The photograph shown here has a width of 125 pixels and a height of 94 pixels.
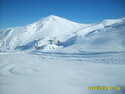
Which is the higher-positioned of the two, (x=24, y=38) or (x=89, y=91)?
(x=24, y=38)

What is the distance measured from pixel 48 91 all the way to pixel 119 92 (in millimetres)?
3726

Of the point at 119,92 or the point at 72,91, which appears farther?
the point at 72,91

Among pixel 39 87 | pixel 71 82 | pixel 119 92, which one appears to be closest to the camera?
pixel 119 92

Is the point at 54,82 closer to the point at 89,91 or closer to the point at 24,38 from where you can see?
the point at 89,91

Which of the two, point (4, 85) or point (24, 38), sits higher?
point (24, 38)

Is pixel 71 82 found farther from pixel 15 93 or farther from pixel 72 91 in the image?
pixel 15 93

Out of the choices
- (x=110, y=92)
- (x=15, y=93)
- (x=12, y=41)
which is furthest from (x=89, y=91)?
(x=12, y=41)

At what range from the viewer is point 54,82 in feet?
24.0

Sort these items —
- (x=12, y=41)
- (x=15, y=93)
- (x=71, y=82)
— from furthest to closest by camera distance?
(x=12, y=41), (x=71, y=82), (x=15, y=93)

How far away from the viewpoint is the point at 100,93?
222 inches

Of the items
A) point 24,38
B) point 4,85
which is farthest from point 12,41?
point 4,85

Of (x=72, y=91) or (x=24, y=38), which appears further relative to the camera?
(x=24, y=38)

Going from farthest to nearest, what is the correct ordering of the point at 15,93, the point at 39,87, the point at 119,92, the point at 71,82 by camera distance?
1. the point at 71,82
2. the point at 39,87
3. the point at 15,93
4. the point at 119,92

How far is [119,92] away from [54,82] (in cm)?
385
